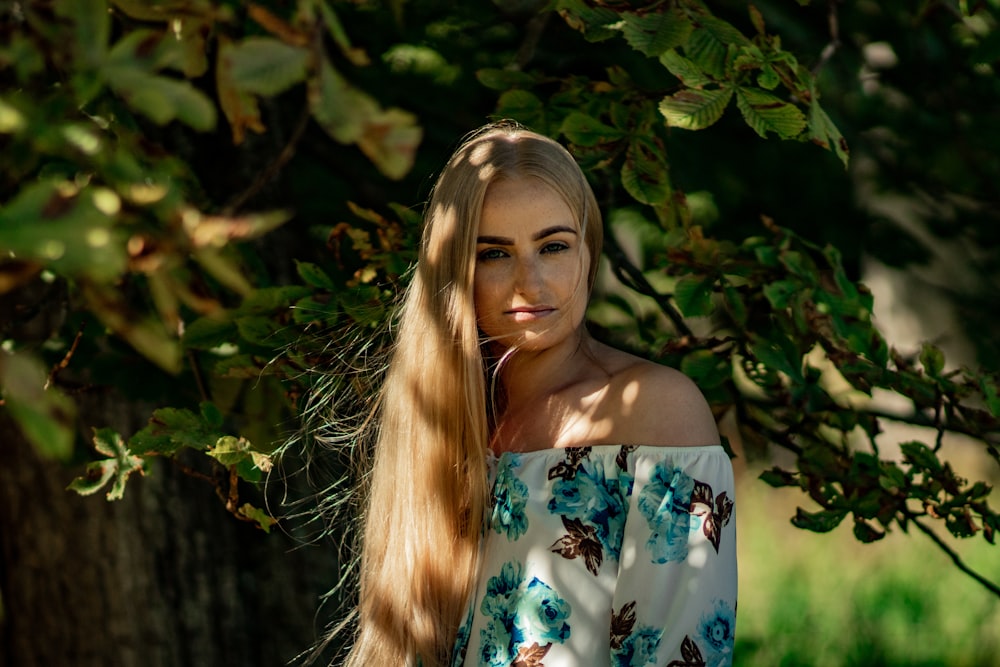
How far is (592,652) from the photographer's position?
1.84 meters

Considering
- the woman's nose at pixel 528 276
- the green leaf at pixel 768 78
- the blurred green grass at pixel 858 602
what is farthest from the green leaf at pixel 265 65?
the blurred green grass at pixel 858 602

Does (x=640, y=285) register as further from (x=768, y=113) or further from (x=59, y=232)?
(x=59, y=232)

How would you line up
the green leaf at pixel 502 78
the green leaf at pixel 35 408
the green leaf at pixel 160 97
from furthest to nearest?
1. the green leaf at pixel 502 78
2. the green leaf at pixel 160 97
3. the green leaf at pixel 35 408

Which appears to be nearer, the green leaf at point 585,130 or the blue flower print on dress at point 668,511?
the blue flower print on dress at point 668,511

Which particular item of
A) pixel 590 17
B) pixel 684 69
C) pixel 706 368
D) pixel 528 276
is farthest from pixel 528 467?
pixel 590 17

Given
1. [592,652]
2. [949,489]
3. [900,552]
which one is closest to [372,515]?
[592,652]

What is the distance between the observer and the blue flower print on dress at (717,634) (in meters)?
1.74

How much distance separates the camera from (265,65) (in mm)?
1040

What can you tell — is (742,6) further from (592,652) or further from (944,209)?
(592,652)

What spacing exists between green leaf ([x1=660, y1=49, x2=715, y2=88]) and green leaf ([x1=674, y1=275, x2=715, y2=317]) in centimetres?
43

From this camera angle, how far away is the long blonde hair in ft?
6.64

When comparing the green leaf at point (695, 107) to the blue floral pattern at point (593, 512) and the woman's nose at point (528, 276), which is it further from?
the blue floral pattern at point (593, 512)

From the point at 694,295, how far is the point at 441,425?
0.55 metres

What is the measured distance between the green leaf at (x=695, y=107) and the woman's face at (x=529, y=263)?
234mm
